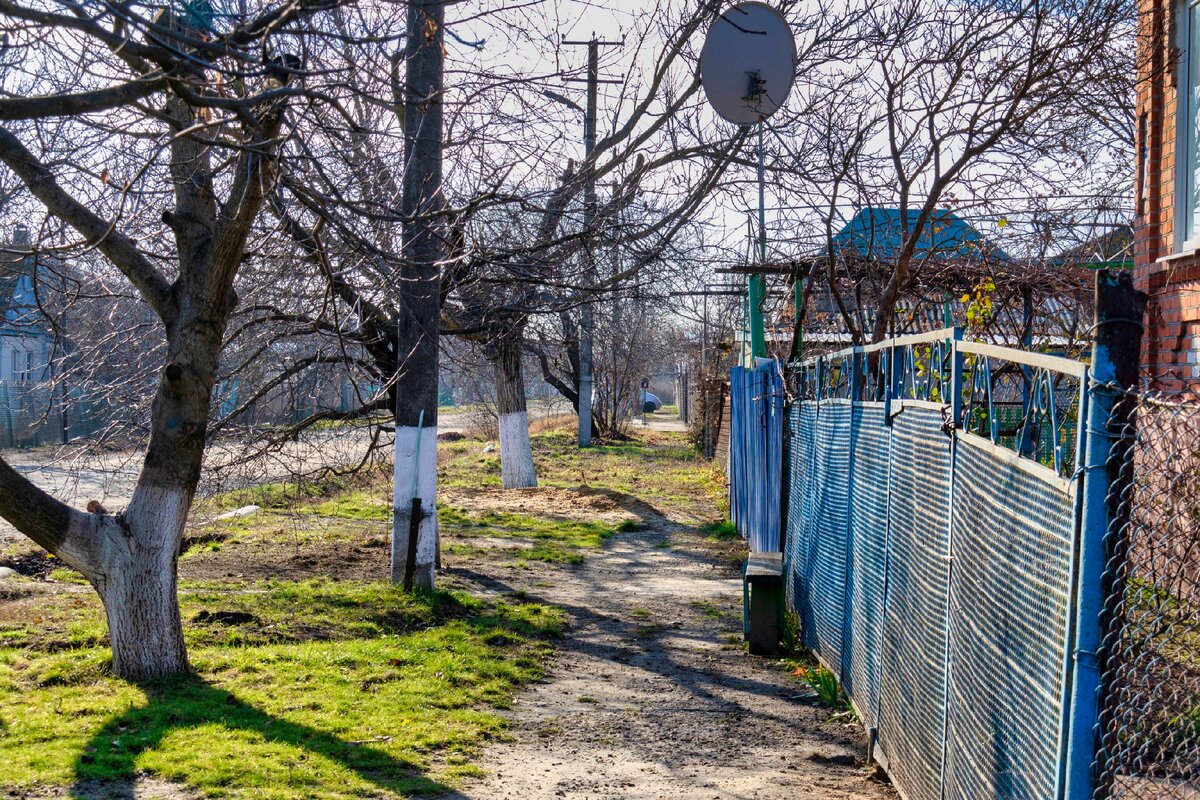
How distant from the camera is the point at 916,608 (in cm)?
464

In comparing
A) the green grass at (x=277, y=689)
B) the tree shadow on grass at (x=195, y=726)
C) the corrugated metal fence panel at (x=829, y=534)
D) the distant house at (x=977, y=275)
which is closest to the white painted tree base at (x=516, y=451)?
the green grass at (x=277, y=689)

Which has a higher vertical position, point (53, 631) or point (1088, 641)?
point (1088, 641)

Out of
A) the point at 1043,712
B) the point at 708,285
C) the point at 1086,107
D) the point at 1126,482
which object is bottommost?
the point at 1043,712

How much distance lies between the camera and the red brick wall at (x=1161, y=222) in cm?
728

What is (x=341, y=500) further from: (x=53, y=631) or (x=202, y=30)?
(x=202, y=30)

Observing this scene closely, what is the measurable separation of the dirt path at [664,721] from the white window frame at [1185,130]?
159 inches

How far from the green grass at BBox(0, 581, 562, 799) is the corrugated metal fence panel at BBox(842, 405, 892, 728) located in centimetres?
199

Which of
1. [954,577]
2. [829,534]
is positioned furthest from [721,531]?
[954,577]

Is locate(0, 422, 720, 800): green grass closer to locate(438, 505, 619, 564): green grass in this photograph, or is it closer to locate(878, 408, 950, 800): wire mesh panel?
locate(438, 505, 619, 564): green grass

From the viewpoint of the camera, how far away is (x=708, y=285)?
13.8 meters

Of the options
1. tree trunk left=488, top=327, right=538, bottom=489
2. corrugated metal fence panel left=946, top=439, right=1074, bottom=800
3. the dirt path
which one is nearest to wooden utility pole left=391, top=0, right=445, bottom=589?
the dirt path

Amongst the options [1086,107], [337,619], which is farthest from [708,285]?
[337,619]

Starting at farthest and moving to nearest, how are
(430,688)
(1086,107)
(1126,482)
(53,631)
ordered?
(1086,107), (53,631), (430,688), (1126,482)

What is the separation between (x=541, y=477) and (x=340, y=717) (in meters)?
15.3
